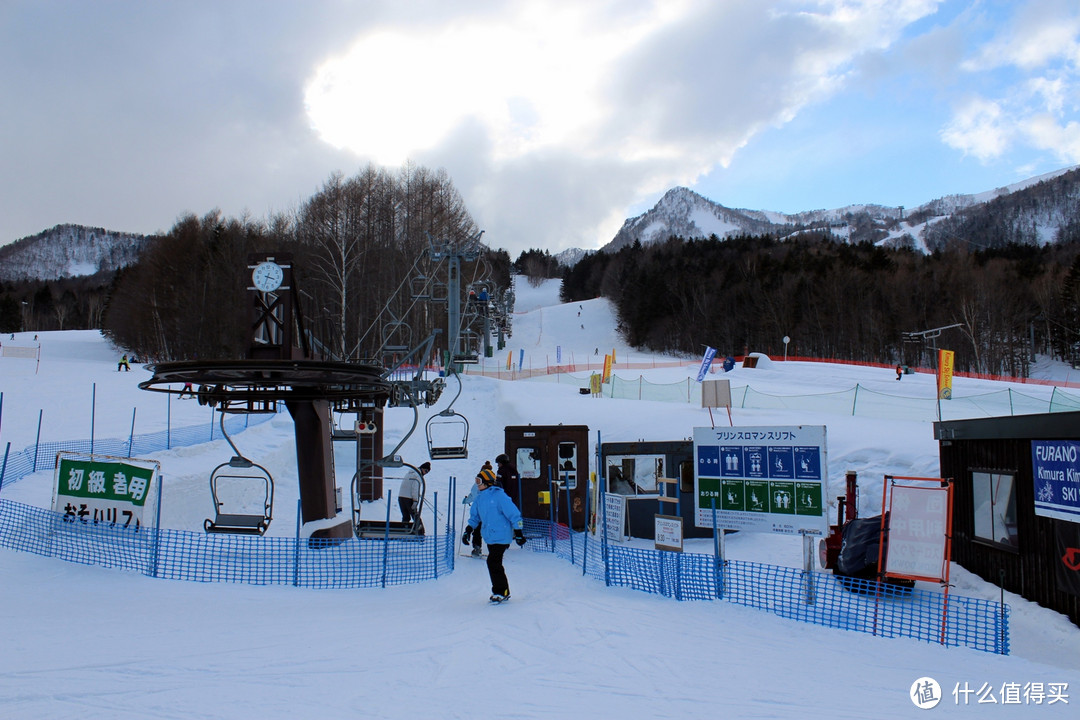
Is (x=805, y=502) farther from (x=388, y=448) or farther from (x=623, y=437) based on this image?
(x=388, y=448)

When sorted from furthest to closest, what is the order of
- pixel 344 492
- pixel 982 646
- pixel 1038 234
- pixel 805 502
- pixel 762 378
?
pixel 1038 234 < pixel 762 378 < pixel 344 492 < pixel 805 502 < pixel 982 646

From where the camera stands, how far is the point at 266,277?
9609 millimetres

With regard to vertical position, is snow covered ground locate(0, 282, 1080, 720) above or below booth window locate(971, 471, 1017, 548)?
below

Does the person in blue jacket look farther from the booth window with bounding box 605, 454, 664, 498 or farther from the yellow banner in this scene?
the yellow banner

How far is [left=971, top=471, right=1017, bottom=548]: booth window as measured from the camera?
9016 mm

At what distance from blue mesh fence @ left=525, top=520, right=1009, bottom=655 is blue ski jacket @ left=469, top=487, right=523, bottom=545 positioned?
1808 mm

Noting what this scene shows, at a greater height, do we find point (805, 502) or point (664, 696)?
point (805, 502)

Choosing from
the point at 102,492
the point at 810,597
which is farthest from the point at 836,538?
the point at 102,492

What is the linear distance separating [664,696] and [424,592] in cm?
459

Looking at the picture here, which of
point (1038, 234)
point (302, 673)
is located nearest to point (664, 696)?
point (302, 673)

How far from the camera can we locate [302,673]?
189 inches

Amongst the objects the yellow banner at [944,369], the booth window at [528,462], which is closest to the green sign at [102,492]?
the booth window at [528,462]

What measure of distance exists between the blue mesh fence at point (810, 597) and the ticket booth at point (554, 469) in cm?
406

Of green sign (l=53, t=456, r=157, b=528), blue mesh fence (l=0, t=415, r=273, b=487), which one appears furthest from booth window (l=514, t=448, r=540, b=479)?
blue mesh fence (l=0, t=415, r=273, b=487)
